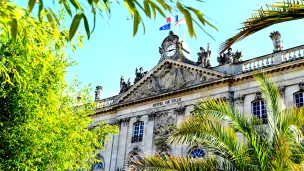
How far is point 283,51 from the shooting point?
2592 cm

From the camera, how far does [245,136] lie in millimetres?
11156

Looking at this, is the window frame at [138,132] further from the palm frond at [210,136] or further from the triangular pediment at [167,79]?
the palm frond at [210,136]

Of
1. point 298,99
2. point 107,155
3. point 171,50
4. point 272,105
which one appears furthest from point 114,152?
point 272,105

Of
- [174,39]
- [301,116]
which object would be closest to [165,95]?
[174,39]

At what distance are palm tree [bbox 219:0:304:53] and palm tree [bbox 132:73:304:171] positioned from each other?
213 inches

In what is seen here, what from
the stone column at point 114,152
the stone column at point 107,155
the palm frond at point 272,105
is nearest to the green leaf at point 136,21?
the palm frond at point 272,105

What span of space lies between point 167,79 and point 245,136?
20511mm

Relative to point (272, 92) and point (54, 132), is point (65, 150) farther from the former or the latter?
point (272, 92)

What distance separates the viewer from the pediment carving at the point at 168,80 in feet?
97.6

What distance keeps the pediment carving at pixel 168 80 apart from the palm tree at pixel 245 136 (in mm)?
17310

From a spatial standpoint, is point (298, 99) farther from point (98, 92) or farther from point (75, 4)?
point (75, 4)

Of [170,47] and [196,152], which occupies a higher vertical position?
[170,47]

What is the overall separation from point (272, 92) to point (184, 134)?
111 inches

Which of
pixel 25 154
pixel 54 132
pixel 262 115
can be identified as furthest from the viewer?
pixel 262 115
